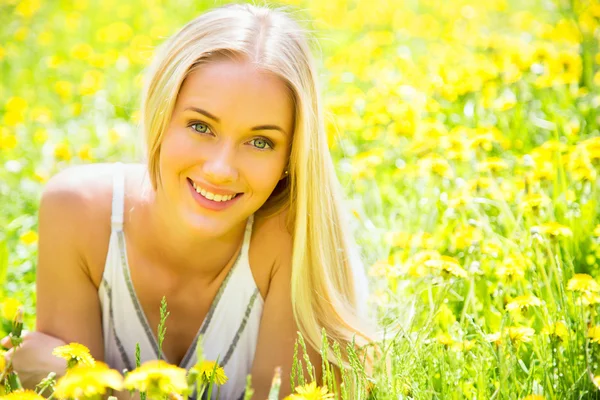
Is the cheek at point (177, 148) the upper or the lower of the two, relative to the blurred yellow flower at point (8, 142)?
upper

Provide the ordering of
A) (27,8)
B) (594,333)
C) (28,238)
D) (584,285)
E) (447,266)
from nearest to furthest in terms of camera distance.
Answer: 1. (594,333)
2. (584,285)
3. (447,266)
4. (28,238)
5. (27,8)

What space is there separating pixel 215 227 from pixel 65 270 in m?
0.41

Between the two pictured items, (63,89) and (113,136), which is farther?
(63,89)

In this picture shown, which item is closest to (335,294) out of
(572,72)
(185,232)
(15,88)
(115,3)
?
(185,232)

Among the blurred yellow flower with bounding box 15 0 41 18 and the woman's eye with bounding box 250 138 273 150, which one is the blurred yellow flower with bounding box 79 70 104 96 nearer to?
A: the blurred yellow flower with bounding box 15 0 41 18

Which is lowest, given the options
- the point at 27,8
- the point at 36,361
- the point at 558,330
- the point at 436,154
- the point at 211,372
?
the point at 36,361

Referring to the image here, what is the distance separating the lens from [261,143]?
1.68 meters

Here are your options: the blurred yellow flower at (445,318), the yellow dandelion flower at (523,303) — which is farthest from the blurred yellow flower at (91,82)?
the yellow dandelion flower at (523,303)

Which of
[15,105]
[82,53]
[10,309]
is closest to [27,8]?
[82,53]

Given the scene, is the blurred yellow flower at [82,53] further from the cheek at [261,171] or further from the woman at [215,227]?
the cheek at [261,171]

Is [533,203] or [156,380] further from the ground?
[533,203]

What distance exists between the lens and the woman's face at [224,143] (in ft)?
5.29

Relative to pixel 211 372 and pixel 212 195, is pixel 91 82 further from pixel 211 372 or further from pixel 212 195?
pixel 211 372

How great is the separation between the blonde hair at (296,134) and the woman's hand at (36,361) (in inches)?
18.1
